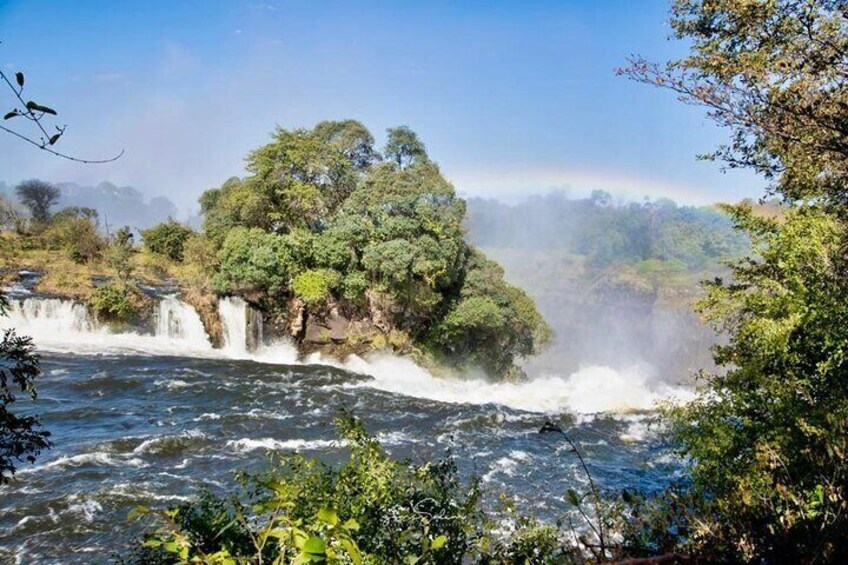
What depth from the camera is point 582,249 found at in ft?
261

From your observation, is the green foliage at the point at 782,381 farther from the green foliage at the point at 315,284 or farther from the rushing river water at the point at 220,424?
the green foliage at the point at 315,284

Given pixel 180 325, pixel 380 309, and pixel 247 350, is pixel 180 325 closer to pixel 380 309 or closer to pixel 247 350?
pixel 247 350

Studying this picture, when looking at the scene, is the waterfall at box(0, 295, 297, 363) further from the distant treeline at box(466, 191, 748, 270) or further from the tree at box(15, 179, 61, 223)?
the distant treeline at box(466, 191, 748, 270)

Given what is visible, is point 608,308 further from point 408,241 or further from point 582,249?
point 408,241

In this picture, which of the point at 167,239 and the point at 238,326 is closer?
the point at 238,326

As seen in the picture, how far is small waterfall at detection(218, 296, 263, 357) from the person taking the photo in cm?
2097

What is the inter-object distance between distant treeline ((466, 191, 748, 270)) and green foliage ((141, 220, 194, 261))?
130 feet

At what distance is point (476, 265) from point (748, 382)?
16735mm

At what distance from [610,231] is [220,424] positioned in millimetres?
74741

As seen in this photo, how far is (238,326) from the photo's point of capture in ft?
69.0

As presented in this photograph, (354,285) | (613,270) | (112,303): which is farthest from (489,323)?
(613,270)

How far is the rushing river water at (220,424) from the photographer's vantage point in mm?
8906

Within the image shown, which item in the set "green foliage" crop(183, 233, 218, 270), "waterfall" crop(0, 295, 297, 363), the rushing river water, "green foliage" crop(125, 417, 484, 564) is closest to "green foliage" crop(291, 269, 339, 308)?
"waterfall" crop(0, 295, 297, 363)

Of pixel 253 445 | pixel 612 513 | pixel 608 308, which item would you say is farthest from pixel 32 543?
pixel 608 308
